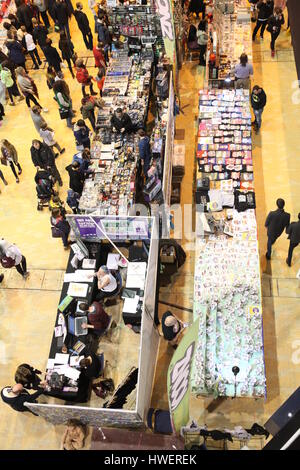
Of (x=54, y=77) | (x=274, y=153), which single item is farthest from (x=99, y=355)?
(x=54, y=77)

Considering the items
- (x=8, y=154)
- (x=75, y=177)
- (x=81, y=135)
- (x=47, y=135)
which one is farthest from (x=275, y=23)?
(x=8, y=154)

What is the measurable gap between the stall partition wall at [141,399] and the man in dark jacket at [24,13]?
944 cm

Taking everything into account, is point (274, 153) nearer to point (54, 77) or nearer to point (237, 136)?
point (237, 136)

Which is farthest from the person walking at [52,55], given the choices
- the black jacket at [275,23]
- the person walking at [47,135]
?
the black jacket at [275,23]

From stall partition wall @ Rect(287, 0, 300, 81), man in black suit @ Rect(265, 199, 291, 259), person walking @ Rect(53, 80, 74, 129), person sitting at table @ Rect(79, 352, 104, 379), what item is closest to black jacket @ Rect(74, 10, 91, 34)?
person walking @ Rect(53, 80, 74, 129)

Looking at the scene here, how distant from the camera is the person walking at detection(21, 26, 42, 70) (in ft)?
46.6

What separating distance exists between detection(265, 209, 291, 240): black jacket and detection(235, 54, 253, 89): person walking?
189 inches

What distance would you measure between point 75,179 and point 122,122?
6.35 ft

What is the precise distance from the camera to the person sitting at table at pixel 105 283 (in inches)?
364

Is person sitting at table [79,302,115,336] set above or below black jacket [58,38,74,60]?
below

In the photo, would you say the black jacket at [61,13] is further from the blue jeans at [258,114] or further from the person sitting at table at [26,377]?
the person sitting at table at [26,377]

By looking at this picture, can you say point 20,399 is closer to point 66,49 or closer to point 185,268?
point 185,268

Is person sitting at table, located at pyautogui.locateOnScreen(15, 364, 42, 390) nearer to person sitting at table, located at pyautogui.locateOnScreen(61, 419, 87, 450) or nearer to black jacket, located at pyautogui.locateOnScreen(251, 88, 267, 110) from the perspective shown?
person sitting at table, located at pyautogui.locateOnScreen(61, 419, 87, 450)

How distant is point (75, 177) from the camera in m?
10.7
